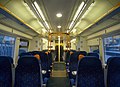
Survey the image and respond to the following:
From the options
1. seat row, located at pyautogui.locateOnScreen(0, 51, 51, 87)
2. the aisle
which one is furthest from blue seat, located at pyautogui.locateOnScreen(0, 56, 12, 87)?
the aisle

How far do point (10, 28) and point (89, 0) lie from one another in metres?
2.94

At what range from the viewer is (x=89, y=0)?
3.08 metres

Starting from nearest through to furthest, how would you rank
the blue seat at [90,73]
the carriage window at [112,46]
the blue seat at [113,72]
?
the blue seat at [113,72], the blue seat at [90,73], the carriage window at [112,46]

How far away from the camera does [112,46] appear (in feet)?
15.8

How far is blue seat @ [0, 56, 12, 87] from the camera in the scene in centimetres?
218

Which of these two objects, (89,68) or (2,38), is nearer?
(89,68)

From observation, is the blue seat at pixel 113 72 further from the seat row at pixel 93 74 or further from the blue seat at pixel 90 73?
the blue seat at pixel 90 73

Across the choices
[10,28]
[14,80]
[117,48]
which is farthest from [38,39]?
[14,80]

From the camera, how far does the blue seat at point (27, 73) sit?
2234mm

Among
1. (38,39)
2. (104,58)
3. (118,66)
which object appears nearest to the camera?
(118,66)

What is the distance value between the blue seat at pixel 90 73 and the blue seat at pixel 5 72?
1233 mm

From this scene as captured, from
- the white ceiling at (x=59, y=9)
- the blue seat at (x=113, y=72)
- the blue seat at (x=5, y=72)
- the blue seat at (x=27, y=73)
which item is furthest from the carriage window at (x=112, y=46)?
the blue seat at (x=5, y=72)

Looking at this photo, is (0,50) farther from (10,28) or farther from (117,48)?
(117,48)

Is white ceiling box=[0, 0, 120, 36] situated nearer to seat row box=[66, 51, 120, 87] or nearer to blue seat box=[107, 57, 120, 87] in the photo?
blue seat box=[107, 57, 120, 87]
